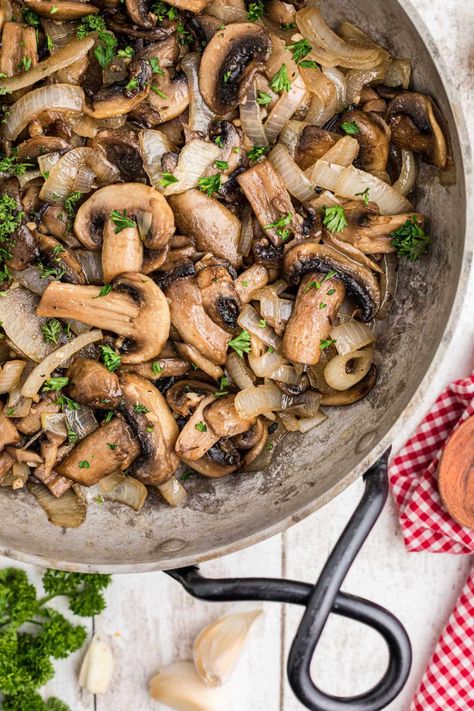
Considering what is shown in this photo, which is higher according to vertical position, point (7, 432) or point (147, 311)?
point (147, 311)

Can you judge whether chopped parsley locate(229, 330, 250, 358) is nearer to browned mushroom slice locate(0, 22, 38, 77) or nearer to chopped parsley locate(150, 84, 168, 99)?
chopped parsley locate(150, 84, 168, 99)

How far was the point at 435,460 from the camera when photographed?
359 centimetres

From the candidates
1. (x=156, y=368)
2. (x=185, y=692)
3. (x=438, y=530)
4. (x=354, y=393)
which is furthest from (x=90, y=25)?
(x=185, y=692)

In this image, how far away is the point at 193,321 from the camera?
114 inches

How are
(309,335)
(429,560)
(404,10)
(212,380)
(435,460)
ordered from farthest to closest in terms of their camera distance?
1. (429,560)
2. (435,460)
3. (212,380)
4. (309,335)
5. (404,10)

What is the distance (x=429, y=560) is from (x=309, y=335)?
168 centimetres

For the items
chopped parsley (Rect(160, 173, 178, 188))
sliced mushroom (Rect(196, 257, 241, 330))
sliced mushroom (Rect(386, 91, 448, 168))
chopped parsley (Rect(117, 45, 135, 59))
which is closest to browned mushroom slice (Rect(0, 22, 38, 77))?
chopped parsley (Rect(117, 45, 135, 59))

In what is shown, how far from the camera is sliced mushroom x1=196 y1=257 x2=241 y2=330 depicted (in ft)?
9.32

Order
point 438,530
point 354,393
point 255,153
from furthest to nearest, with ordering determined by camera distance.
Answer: point 438,530
point 354,393
point 255,153

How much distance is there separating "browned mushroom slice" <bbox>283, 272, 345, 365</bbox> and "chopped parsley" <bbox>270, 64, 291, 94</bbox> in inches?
28.0

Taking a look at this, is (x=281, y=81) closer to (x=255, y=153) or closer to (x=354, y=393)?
(x=255, y=153)

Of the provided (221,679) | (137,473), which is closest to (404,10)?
(137,473)

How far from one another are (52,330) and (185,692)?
2.00 meters

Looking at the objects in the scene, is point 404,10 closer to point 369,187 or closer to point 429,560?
point 369,187
